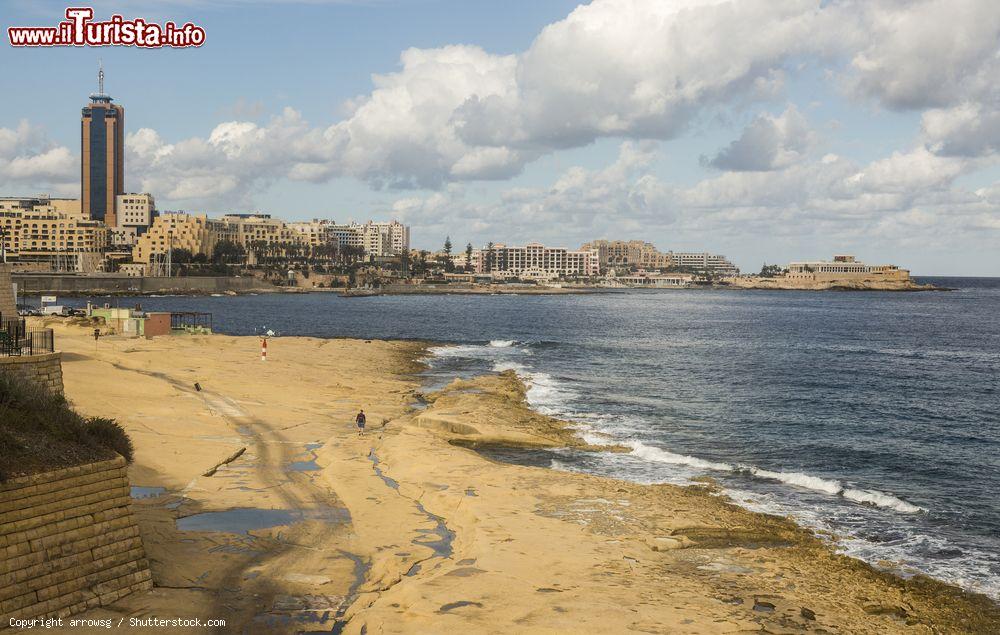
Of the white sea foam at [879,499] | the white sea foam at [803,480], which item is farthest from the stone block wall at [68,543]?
the white sea foam at [879,499]

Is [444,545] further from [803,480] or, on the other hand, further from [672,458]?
[803,480]

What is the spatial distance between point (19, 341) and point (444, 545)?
16.3m

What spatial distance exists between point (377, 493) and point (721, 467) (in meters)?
13.9

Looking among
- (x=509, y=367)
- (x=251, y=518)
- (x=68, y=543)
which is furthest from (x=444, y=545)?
(x=509, y=367)

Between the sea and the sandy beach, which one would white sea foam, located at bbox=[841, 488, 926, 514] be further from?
the sandy beach

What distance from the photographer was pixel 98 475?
49.5ft

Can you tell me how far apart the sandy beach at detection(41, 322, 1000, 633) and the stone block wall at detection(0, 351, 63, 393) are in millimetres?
3508

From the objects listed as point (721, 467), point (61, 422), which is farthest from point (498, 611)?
point (721, 467)

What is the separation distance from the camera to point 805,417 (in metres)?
42.8

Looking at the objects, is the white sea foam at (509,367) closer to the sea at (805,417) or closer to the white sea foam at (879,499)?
the sea at (805,417)

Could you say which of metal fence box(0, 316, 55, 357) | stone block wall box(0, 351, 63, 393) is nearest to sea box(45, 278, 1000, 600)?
stone block wall box(0, 351, 63, 393)

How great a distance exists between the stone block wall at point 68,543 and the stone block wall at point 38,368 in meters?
9.80

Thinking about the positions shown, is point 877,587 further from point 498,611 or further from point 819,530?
point 498,611

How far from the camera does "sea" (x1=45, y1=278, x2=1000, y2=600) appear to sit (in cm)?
2412
